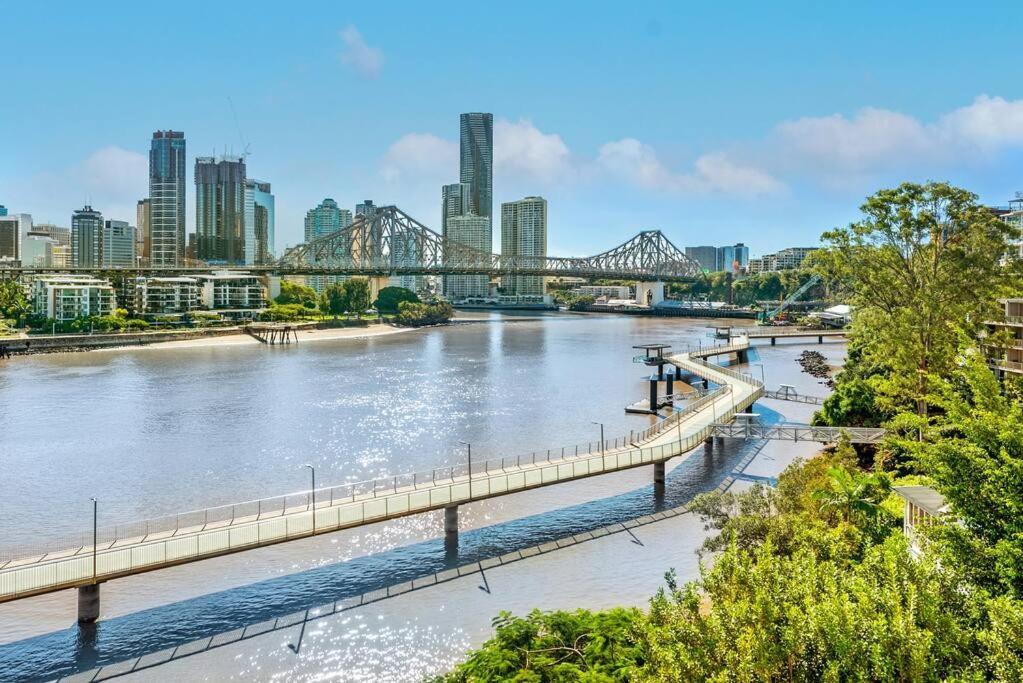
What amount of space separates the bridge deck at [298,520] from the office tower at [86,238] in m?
185

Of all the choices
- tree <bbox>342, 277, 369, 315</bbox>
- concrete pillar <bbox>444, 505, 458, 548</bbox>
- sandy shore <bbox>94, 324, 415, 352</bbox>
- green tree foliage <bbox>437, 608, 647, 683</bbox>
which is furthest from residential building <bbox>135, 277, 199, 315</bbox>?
green tree foliage <bbox>437, 608, 647, 683</bbox>

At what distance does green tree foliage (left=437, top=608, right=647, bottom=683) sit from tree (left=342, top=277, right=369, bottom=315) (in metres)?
108

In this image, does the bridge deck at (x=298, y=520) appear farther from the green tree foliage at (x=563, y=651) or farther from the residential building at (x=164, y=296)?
the residential building at (x=164, y=296)

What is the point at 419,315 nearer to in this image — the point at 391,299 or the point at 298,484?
the point at 391,299

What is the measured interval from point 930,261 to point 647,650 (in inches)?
1089

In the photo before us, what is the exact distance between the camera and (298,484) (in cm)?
2941

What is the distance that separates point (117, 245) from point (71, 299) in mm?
108216

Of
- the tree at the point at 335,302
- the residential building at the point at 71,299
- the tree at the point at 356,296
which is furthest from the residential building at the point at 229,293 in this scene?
the residential building at the point at 71,299

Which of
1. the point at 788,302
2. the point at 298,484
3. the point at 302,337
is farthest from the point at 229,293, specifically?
the point at 788,302

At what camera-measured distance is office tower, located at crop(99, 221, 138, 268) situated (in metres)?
184

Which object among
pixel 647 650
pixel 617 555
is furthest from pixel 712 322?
pixel 647 650

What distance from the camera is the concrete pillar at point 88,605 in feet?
59.1

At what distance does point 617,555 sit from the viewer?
74.2ft

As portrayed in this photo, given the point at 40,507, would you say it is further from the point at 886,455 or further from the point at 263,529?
the point at 886,455
